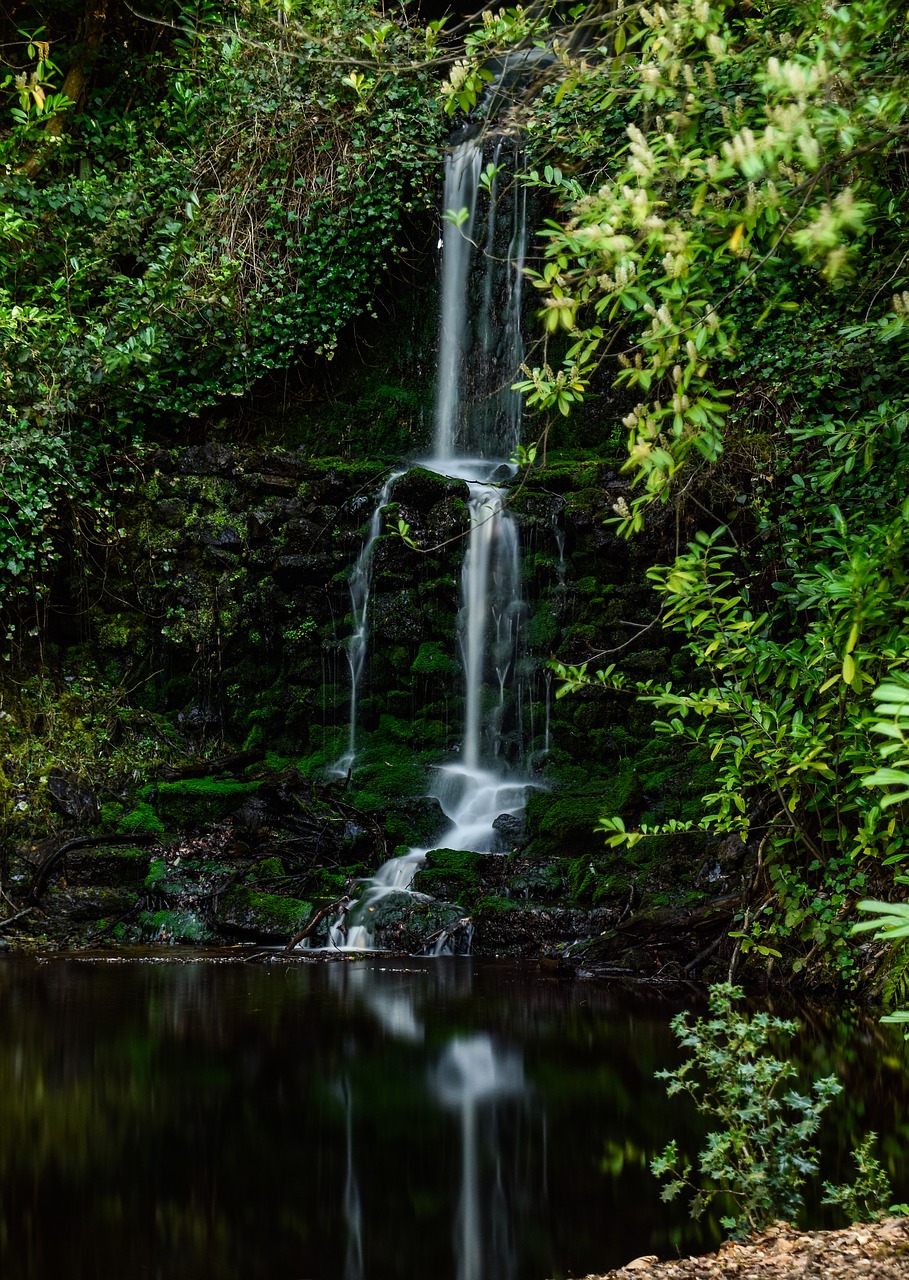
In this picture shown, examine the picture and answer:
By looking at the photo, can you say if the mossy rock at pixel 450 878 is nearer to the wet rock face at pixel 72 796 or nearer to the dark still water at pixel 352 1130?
the dark still water at pixel 352 1130

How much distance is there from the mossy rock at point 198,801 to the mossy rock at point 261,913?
53.3 inches

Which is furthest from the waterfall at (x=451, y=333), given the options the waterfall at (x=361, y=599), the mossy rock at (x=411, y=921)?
the mossy rock at (x=411, y=921)

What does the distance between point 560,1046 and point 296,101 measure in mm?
12140

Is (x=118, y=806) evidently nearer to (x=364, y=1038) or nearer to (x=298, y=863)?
(x=298, y=863)

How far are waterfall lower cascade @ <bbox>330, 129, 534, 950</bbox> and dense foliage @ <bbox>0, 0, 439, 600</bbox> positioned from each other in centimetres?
111

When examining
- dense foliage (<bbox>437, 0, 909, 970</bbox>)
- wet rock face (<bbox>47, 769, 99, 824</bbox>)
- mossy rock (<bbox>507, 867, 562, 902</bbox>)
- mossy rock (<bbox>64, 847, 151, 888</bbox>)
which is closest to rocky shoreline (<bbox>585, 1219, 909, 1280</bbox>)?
dense foliage (<bbox>437, 0, 909, 970</bbox>)

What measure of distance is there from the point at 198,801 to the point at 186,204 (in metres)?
6.80

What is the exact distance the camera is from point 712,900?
247 inches

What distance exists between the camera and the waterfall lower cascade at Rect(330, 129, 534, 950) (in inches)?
378

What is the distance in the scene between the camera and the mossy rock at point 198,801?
930cm

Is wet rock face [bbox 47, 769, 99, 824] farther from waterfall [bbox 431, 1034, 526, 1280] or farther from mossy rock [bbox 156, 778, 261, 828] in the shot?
waterfall [bbox 431, 1034, 526, 1280]

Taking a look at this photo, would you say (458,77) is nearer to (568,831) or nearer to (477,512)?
(568,831)

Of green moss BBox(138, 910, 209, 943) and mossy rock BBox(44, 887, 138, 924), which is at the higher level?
mossy rock BBox(44, 887, 138, 924)

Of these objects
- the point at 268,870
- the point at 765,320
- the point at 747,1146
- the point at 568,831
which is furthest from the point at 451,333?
the point at 747,1146
